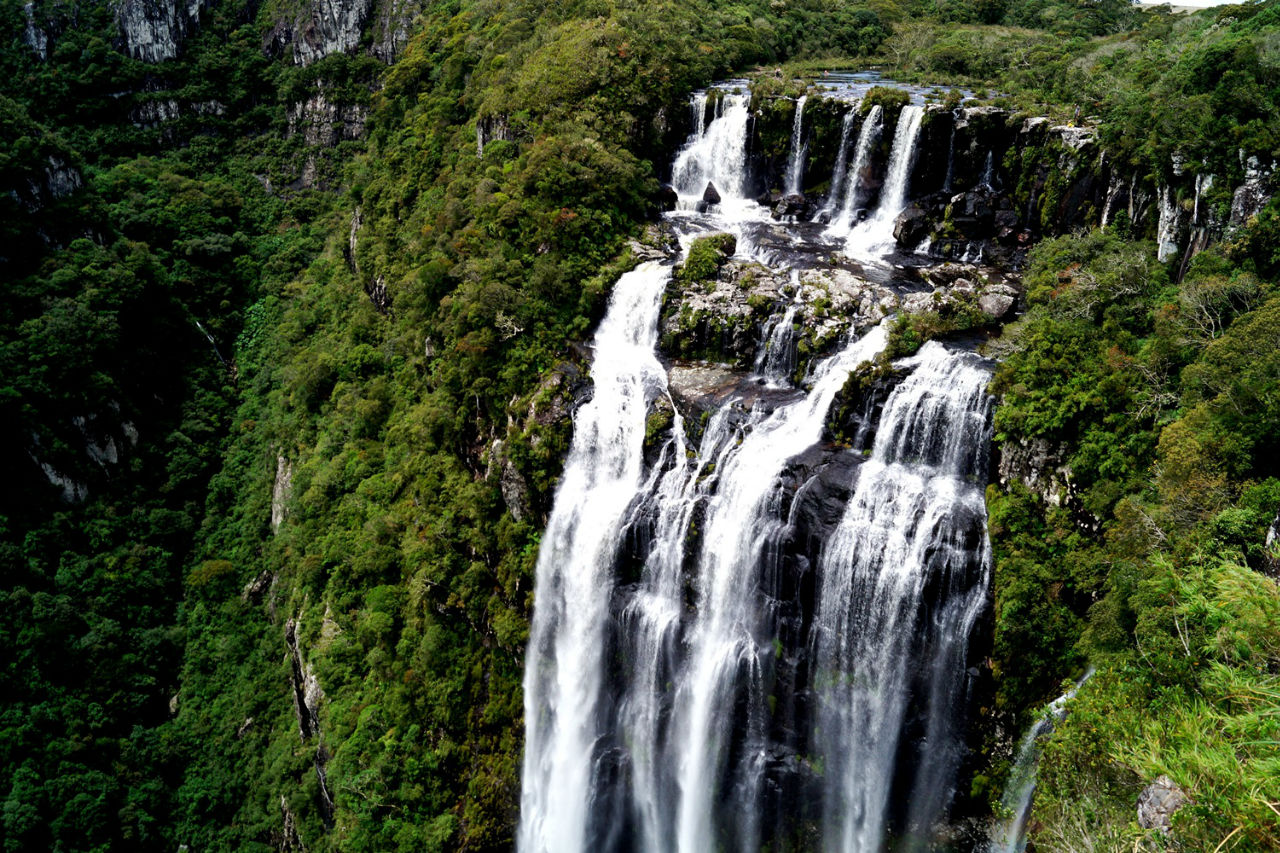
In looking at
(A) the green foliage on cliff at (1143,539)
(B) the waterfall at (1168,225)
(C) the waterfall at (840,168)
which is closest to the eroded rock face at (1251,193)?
(A) the green foliage on cliff at (1143,539)

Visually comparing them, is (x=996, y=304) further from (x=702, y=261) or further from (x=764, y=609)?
(x=764, y=609)

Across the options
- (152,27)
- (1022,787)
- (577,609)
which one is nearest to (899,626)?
(1022,787)

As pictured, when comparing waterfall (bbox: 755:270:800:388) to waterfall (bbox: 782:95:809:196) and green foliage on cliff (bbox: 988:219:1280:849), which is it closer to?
green foliage on cliff (bbox: 988:219:1280:849)

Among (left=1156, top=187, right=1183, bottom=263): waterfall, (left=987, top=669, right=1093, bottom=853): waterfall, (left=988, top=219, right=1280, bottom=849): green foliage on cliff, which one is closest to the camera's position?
(left=988, top=219, right=1280, bottom=849): green foliage on cliff

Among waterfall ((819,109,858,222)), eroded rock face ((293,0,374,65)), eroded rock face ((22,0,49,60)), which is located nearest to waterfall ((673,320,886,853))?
waterfall ((819,109,858,222))

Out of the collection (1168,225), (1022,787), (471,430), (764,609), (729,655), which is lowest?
(1022,787)

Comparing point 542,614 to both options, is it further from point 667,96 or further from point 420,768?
point 667,96

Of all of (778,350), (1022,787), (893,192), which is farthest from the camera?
(893,192)
